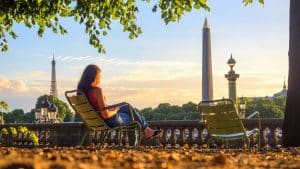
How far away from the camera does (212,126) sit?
34.4 feet

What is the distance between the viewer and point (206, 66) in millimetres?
46250

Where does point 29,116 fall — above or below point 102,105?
below

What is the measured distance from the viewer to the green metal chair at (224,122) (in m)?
10.1

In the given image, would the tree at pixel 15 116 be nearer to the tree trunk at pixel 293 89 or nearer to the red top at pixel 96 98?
the tree trunk at pixel 293 89

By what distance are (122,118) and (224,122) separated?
168cm

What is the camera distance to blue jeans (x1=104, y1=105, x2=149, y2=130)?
9523mm

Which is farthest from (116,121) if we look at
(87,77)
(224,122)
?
(224,122)

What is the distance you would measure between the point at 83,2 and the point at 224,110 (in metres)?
3.71

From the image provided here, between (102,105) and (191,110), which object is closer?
(102,105)

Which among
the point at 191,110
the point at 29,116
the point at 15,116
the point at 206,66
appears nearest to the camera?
the point at 206,66

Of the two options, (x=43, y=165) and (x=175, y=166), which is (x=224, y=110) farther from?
(x=43, y=165)

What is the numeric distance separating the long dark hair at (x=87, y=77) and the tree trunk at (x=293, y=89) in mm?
3294

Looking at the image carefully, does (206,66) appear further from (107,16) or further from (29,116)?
(29,116)

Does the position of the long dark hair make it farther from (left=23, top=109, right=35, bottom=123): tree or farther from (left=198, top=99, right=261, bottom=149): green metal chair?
(left=23, top=109, right=35, bottom=123): tree
